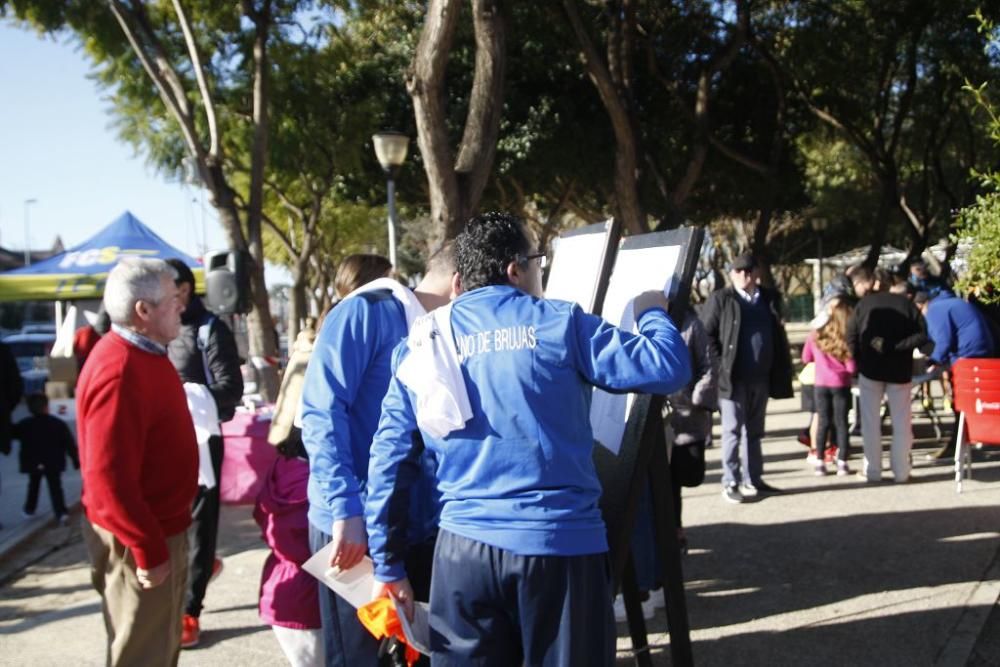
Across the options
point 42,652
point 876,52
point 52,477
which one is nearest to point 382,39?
point 876,52

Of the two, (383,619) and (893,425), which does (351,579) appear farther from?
(893,425)

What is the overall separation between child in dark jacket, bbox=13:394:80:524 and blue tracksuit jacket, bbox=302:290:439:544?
644cm

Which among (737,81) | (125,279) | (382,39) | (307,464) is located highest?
(382,39)

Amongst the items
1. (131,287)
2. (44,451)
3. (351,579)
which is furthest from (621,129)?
(351,579)

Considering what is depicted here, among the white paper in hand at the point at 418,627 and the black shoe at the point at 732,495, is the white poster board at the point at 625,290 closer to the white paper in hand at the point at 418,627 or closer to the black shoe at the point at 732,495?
the white paper in hand at the point at 418,627

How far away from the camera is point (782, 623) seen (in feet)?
17.0

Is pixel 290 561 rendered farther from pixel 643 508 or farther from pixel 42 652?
pixel 42 652

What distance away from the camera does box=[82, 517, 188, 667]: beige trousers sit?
3459 millimetres

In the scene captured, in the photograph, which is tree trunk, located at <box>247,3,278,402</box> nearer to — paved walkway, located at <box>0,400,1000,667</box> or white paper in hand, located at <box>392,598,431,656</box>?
paved walkway, located at <box>0,400,1000,667</box>

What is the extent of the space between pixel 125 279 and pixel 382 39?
19.8 m

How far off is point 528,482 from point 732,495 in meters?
5.91

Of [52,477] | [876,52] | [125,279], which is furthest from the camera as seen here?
[876,52]

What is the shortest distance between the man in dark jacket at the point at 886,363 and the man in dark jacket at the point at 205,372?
218 inches

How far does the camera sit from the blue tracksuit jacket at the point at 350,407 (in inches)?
124
